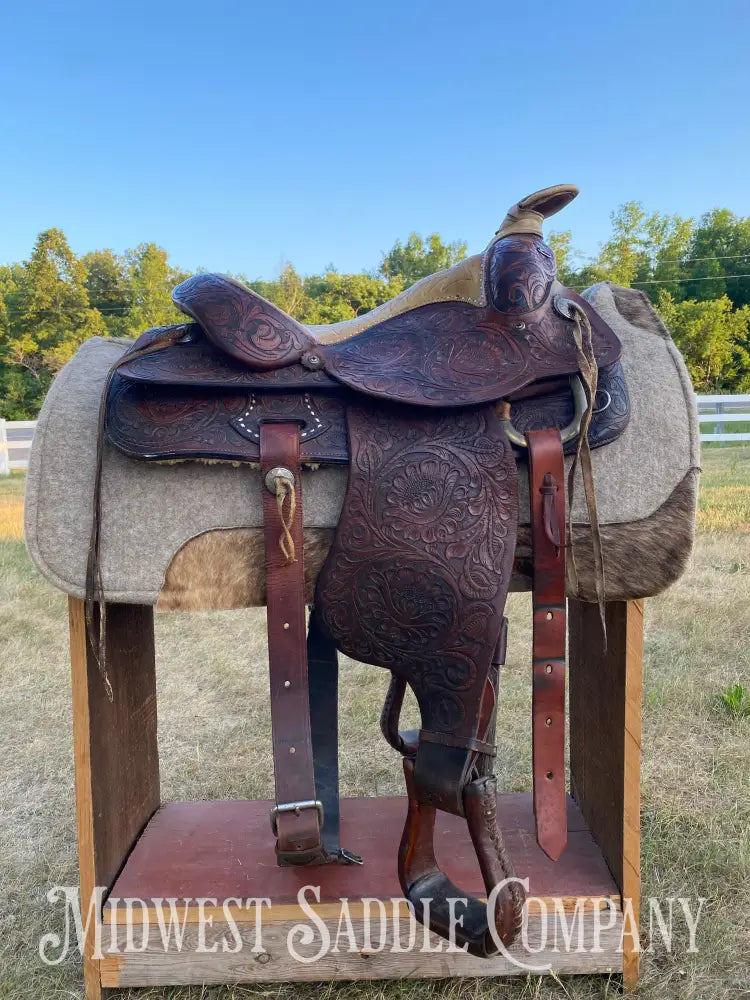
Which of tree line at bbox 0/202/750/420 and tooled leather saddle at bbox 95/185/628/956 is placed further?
tree line at bbox 0/202/750/420

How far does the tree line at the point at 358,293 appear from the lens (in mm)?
15508

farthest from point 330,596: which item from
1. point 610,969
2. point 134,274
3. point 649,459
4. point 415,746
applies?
point 134,274

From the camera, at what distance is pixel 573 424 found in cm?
102

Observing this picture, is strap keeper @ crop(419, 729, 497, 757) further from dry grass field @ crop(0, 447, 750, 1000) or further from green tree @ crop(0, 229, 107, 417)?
green tree @ crop(0, 229, 107, 417)

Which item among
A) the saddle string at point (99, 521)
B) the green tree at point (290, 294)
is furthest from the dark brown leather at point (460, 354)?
the green tree at point (290, 294)

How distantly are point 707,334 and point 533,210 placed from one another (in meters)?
→ 15.4

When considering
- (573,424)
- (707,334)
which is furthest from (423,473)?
(707,334)

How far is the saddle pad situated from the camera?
1.02 meters

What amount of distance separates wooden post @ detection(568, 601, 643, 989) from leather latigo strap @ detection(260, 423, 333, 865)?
0.61 meters

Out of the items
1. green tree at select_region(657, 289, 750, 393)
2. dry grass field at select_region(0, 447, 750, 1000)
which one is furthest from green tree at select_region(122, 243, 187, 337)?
dry grass field at select_region(0, 447, 750, 1000)

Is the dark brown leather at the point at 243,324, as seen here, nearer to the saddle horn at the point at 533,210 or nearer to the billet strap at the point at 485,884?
the saddle horn at the point at 533,210

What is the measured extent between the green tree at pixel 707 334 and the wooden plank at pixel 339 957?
14.2 meters

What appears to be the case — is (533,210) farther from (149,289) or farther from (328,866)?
(149,289)

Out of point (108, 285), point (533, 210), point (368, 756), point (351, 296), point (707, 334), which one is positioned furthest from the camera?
point (108, 285)
